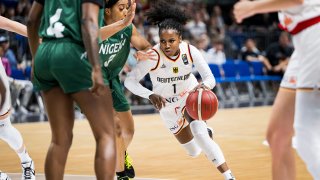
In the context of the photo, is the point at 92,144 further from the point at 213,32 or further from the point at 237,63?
the point at 213,32

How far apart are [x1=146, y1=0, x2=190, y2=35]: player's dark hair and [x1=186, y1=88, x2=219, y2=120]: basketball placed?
826 millimetres

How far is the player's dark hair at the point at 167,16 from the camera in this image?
25.3ft

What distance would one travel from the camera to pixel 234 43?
23750mm

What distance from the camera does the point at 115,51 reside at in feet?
23.0

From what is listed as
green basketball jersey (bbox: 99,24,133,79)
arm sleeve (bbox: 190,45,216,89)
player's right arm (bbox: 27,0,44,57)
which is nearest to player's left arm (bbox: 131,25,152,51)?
green basketball jersey (bbox: 99,24,133,79)

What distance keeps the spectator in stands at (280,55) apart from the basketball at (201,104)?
1424cm

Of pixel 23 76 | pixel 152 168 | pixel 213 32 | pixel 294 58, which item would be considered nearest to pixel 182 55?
pixel 152 168

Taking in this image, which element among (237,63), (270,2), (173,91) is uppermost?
(270,2)

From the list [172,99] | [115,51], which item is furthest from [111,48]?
[172,99]

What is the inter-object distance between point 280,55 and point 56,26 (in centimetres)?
1664

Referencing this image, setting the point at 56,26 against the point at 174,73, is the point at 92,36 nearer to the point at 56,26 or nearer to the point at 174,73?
the point at 56,26

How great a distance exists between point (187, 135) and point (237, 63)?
44.2ft

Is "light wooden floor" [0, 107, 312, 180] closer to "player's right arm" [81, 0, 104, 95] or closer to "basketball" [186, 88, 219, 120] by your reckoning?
"basketball" [186, 88, 219, 120]

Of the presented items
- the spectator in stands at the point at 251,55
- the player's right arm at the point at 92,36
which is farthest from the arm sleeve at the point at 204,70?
the spectator in stands at the point at 251,55
